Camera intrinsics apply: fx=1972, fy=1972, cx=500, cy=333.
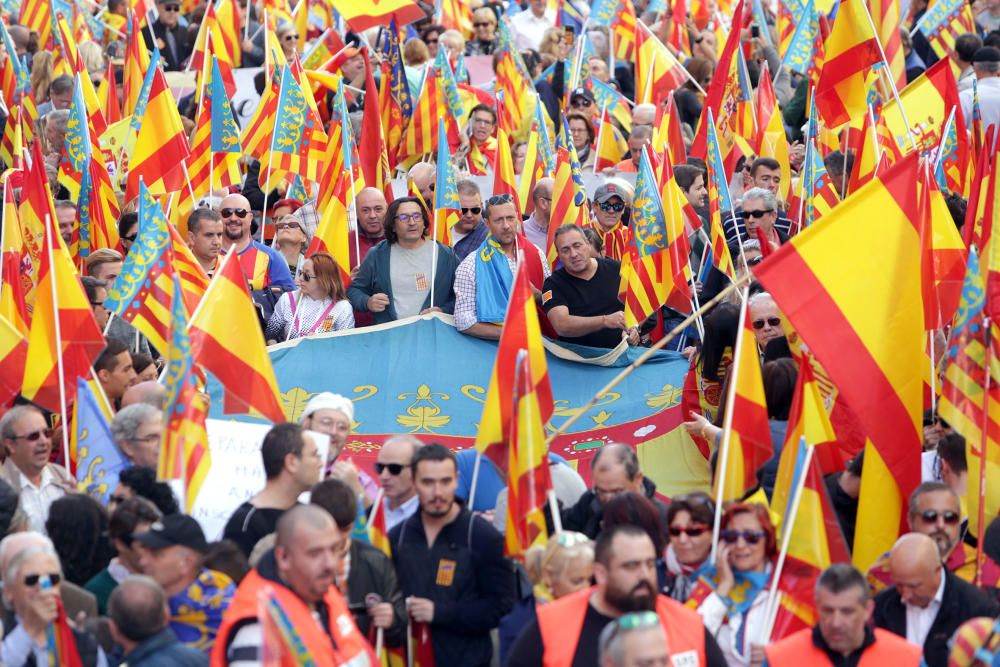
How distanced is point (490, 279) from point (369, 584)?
4819mm

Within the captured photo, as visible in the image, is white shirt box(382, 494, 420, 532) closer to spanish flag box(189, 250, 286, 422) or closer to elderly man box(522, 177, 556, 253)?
spanish flag box(189, 250, 286, 422)

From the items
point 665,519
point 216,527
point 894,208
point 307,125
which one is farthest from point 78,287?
point 307,125

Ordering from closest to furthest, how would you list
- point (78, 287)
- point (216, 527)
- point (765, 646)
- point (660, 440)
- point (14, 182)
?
point (765, 646) → point (216, 527) → point (78, 287) → point (660, 440) → point (14, 182)

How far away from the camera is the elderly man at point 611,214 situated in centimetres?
1398

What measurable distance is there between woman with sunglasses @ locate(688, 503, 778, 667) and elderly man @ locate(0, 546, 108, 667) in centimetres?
244

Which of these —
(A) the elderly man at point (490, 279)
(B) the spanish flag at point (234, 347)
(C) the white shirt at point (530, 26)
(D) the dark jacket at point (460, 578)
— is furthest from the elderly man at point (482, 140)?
(D) the dark jacket at point (460, 578)

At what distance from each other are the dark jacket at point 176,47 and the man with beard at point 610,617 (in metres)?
13.9

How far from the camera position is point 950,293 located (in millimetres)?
10680

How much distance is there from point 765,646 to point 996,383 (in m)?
2.09

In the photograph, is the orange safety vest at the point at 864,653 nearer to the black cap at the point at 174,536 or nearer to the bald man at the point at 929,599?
the bald man at the point at 929,599

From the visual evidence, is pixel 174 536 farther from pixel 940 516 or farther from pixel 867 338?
pixel 867 338

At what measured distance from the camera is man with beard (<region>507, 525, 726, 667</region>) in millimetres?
7141

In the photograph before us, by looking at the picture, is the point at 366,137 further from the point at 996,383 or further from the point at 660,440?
the point at 996,383

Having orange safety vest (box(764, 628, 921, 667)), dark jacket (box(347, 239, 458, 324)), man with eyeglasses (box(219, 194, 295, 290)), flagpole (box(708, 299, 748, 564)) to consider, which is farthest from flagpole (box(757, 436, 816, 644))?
man with eyeglasses (box(219, 194, 295, 290))
